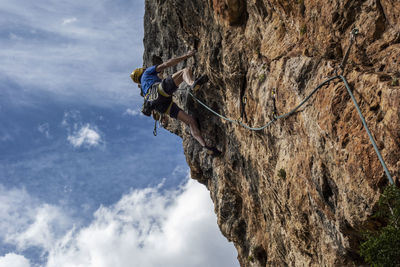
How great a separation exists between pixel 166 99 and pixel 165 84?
694 mm

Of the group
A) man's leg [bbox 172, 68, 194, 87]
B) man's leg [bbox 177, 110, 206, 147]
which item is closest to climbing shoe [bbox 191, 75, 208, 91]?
man's leg [bbox 172, 68, 194, 87]

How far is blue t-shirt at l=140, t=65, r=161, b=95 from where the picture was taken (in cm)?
1143

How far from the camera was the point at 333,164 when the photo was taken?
210 inches

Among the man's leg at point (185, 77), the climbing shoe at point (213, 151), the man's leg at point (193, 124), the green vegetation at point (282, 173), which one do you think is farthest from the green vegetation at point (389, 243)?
the man's leg at point (193, 124)

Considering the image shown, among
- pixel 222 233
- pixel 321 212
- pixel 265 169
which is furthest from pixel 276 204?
pixel 222 233

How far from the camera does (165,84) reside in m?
10.8

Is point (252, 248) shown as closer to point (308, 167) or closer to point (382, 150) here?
point (308, 167)

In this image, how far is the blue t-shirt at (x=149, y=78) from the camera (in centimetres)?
1143

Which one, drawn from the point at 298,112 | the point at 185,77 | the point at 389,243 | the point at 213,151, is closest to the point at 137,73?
the point at 185,77

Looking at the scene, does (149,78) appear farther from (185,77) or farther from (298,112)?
(298,112)

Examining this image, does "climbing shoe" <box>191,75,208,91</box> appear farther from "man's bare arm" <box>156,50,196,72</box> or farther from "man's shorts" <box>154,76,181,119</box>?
"man's bare arm" <box>156,50,196,72</box>

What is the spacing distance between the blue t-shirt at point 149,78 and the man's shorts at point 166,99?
628 mm

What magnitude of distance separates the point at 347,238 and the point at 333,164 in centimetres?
131

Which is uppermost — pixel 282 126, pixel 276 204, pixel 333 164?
pixel 282 126
